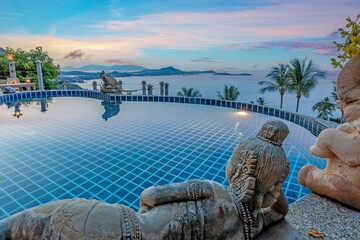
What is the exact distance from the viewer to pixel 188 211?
1.28m

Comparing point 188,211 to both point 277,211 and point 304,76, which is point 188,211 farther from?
point 304,76

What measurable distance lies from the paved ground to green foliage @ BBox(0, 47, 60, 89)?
17587 mm

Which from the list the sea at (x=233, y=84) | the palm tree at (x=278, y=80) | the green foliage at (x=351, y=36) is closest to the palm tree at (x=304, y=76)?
the sea at (x=233, y=84)

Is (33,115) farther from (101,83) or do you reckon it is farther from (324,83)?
(324,83)

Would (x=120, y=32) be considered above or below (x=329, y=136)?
above

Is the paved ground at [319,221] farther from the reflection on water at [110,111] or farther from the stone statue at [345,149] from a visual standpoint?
the reflection on water at [110,111]

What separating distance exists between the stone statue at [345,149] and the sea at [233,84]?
813 centimetres

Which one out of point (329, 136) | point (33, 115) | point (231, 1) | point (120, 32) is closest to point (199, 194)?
point (329, 136)

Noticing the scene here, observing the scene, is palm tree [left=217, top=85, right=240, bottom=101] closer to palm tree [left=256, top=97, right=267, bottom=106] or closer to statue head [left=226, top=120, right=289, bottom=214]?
palm tree [left=256, top=97, right=267, bottom=106]

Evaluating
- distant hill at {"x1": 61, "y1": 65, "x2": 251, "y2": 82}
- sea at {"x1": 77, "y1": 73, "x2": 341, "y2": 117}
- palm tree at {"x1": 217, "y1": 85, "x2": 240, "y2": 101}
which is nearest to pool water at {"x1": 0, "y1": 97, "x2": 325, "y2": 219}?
sea at {"x1": 77, "y1": 73, "x2": 341, "y2": 117}

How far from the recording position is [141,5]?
10.1 meters

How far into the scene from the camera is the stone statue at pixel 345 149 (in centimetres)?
228

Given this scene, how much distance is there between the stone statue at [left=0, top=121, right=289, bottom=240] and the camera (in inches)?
44.1

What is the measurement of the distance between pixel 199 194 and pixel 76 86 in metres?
15.1
